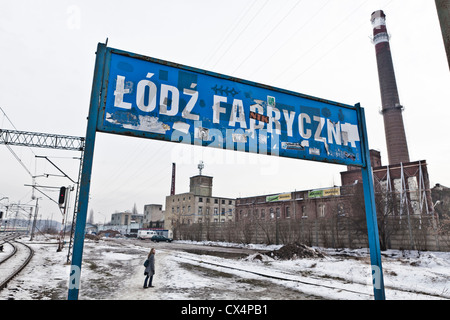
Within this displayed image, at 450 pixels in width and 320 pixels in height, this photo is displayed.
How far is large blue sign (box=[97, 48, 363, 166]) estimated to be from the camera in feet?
11.3

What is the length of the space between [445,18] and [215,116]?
266 centimetres

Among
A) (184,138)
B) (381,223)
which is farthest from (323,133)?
(381,223)

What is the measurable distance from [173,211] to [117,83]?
71.6m

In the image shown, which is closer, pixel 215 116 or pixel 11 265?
pixel 215 116

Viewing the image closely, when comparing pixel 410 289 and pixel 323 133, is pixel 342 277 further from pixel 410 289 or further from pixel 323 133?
pixel 323 133

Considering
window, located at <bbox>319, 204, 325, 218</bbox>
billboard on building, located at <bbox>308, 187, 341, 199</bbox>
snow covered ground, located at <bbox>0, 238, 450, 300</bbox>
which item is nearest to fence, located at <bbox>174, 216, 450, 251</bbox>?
snow covered ground, located at <bbox>0, 238, 450, 300</bbox>

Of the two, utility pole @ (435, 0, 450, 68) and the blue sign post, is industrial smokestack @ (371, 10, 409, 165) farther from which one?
utility pole @ (435, 0, 450, 68)

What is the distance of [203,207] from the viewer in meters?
69.9

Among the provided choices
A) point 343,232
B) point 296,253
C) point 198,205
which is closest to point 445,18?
point 296,253

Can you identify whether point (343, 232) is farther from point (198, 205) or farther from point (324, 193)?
point (198, 205)

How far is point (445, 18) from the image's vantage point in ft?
8.25

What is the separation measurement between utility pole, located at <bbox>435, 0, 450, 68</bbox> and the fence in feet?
63.7


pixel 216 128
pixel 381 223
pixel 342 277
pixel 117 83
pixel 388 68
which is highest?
pixel 388 68

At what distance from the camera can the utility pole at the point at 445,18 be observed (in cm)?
245
